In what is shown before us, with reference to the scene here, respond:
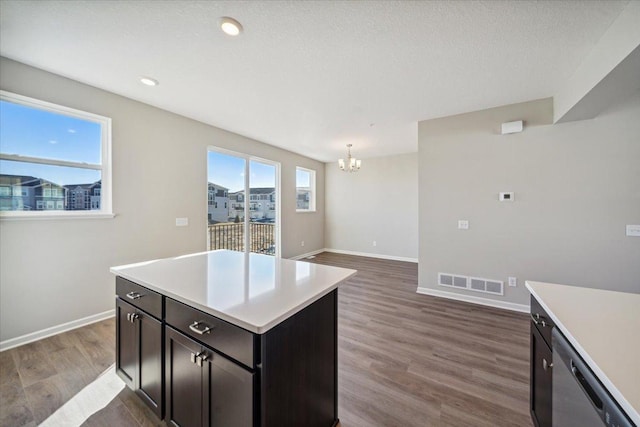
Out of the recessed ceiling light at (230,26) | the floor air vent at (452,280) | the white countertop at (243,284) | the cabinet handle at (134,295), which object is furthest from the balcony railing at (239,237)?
the floor air vent at (452,280)

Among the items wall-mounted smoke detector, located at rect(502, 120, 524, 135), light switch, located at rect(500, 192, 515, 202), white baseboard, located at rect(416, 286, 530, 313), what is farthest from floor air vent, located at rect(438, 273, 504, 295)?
wall-mounted smoke detector, located at rect(502, 120, 524, 135)

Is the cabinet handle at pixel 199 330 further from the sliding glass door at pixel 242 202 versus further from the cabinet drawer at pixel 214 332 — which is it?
the sliding glass door at pixel 242 202

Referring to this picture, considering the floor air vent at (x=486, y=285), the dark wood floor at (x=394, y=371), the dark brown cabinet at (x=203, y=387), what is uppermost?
the dark brown cabinet at (x=203, y=387)

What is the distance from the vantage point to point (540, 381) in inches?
50.0

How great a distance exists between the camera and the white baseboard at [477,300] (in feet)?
10.1

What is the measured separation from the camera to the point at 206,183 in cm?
388

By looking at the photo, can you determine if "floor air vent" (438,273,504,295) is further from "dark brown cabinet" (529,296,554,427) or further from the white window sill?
the white window sill

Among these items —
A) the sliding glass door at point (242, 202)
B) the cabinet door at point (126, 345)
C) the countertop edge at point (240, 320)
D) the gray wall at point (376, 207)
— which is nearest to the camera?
the countertop edge at point (240, 320)

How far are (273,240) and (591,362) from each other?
516cm

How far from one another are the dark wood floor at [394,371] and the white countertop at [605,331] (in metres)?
0.95

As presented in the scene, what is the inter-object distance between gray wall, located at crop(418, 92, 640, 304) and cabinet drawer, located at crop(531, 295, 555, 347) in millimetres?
2191

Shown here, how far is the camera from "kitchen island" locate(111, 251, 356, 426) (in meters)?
0.96

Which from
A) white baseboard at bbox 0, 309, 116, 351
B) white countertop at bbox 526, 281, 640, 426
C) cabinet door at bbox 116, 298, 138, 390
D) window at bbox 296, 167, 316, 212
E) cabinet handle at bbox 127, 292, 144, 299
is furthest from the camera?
window at bbox 296, 167, 316, 212

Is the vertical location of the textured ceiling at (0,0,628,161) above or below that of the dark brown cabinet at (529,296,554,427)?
above
